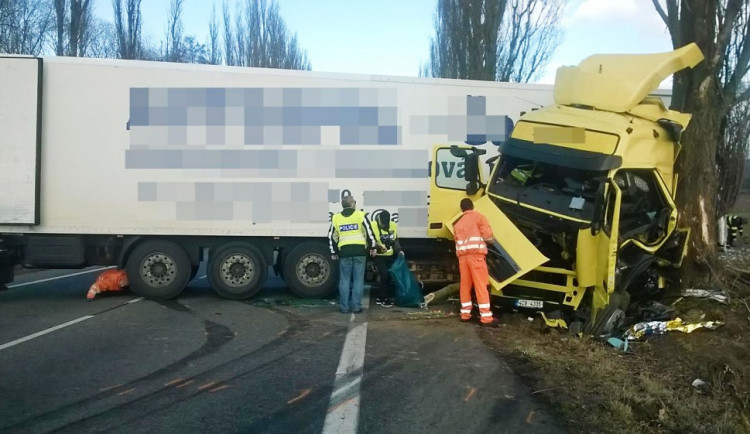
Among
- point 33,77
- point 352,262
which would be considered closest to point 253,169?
point 352,262

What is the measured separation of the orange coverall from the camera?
862 centimetres

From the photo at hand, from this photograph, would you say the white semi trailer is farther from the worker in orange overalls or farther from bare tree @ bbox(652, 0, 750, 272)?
bare tree @ bbox(652, 0, 750, 272)

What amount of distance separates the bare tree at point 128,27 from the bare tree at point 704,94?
2249cm

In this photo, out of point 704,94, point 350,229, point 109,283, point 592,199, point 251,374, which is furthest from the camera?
point 109,283

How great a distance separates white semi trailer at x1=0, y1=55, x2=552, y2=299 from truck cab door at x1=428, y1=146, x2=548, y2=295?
26 centimetres

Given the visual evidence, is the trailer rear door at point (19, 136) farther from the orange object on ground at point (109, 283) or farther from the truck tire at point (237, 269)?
the truck tire at point (237, 269)

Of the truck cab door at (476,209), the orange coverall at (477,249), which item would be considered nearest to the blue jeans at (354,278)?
the truck cab door at (476,209)

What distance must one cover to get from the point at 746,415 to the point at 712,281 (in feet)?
16.2

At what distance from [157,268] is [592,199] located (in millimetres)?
6584

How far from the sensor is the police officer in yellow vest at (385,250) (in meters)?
10.3

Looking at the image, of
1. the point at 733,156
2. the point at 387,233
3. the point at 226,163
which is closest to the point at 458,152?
the point at 387,233

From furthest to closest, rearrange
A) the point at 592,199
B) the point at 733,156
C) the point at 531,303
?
the point at 733,156, the point at 531,303, the point at 592,199

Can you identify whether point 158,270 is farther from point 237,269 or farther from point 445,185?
point 445,185

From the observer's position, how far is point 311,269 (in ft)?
35.6
